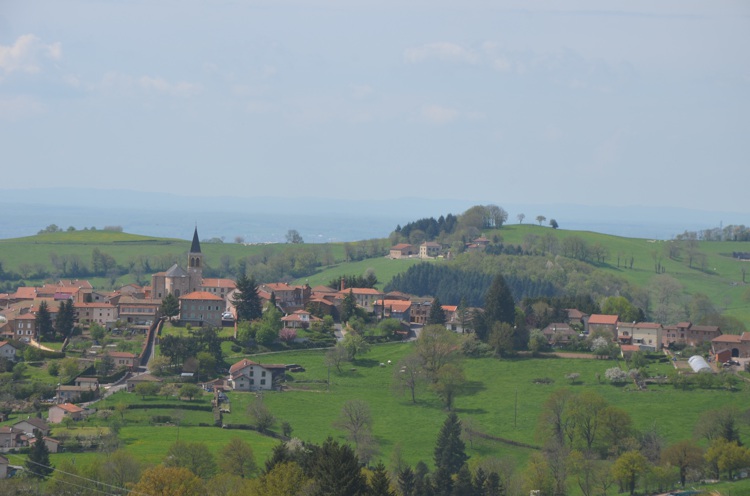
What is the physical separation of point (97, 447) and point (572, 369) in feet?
108

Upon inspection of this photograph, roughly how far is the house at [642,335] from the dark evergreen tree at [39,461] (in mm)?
45223

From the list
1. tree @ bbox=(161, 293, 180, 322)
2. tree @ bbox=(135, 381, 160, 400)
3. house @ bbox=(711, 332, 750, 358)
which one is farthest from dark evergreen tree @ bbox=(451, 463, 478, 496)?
tree @ bbox=(161, 293, 180, 322)

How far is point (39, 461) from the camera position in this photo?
58.6m

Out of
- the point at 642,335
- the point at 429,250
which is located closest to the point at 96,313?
the point at 642,335

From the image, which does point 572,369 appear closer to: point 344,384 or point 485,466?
point 344,384

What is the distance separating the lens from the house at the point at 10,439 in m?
64.3

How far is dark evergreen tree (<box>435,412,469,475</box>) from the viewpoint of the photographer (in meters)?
64.1

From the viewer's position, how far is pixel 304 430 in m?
70.0

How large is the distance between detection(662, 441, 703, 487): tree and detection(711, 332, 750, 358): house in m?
23.7

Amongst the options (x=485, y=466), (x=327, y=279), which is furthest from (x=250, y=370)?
(x=327, y=279)

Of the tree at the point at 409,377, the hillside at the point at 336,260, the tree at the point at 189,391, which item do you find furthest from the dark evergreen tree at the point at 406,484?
the hillside at the point at 336,260

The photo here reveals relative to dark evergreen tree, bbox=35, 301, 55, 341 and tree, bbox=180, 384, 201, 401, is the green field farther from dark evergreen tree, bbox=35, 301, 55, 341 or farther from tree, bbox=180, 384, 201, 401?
dark evergreen tree, bbox=35, 301, 55, 341

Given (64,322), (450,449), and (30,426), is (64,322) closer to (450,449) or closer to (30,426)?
(30,426)

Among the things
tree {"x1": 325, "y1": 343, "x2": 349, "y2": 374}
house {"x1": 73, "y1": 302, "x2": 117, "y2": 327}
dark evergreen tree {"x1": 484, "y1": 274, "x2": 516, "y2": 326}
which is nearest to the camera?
tree {"x1": 325, "y1": 343, "x2": 349, "y2": 374}
